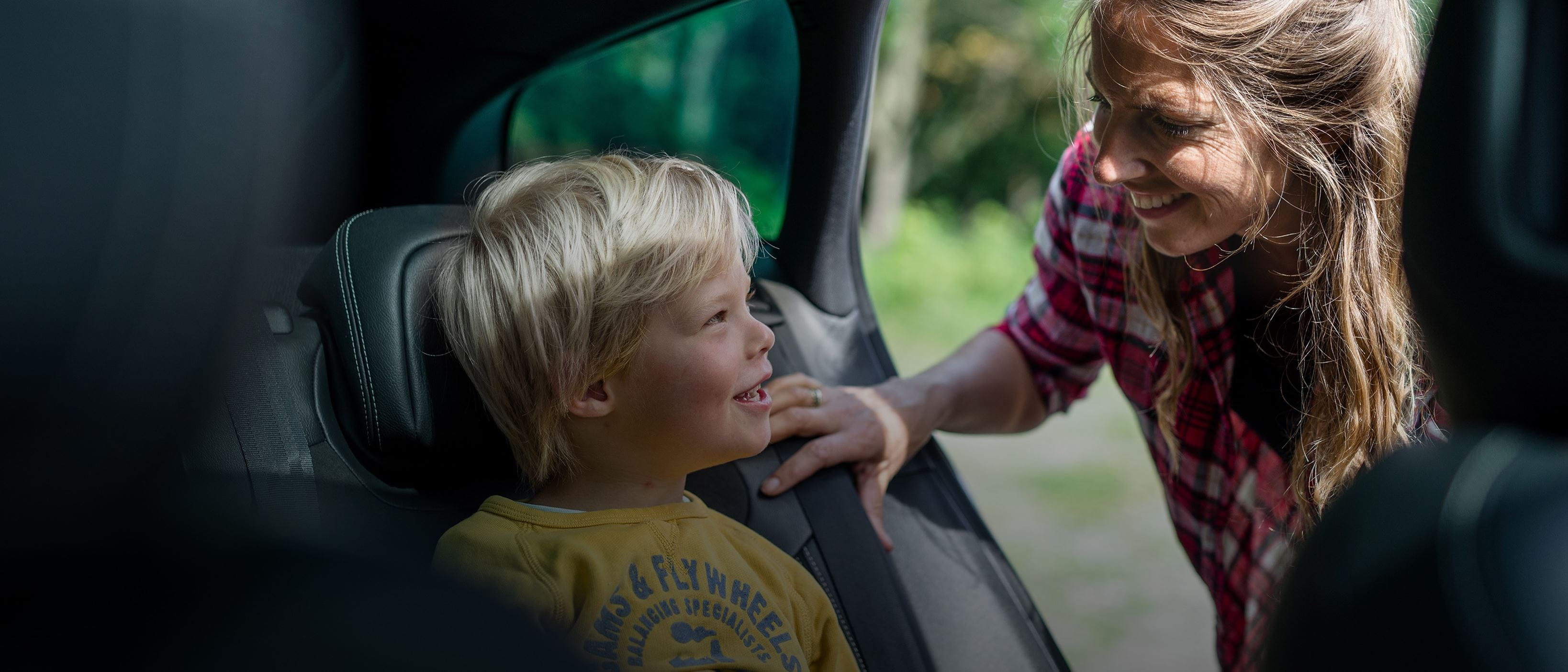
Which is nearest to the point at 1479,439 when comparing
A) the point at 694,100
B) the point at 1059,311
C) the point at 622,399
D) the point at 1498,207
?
the point at 1498,207

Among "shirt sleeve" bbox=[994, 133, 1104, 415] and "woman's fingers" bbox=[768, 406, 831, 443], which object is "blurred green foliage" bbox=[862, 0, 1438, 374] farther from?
"woman's fingers" bbox=[768, 406, 831, 443]

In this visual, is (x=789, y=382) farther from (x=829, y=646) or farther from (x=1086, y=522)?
(x=1086, y=522)

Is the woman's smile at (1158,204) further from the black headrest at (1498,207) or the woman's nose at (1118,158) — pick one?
the black headrest at (1498,207)

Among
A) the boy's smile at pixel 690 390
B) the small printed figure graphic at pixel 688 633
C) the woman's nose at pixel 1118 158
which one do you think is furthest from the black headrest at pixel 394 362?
the woman's nose at pixel 1118 158

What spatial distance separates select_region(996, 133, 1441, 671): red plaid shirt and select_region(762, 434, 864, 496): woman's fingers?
445 millimetres

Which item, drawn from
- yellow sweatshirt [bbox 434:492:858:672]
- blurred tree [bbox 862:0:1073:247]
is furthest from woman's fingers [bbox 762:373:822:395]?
blurred tree [bbox 862:0:1073:247]

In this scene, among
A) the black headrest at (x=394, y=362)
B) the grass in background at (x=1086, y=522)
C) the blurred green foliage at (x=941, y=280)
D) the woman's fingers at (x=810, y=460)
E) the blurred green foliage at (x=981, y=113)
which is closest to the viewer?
the black headrest at (x=394, y=362)

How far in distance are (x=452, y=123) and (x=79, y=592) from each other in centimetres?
126

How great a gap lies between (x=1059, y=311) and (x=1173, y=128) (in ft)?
1.72

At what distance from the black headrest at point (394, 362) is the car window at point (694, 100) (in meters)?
0.44

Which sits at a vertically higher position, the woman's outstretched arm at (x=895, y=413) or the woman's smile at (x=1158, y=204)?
the woman's smile at (x=1158, y=204)

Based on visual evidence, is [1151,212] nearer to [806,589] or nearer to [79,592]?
[806,589]

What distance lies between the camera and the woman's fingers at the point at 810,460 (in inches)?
52.8

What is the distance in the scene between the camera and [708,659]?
3.37ft
